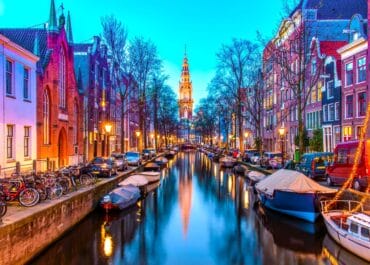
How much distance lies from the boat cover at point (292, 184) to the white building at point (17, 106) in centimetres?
A: 1472

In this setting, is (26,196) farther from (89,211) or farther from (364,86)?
(364,86)

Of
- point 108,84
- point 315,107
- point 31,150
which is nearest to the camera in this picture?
point 31,150

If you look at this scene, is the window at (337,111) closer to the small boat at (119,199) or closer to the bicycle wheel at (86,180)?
the small boat at (119,199)

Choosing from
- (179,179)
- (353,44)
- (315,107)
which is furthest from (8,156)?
(315,107)

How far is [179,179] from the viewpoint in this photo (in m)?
48.2

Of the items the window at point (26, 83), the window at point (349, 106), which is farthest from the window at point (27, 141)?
the window at point (349, 106)

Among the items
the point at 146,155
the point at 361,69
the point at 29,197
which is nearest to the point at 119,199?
the point at 29,197

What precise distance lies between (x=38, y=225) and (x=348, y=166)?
739 inches

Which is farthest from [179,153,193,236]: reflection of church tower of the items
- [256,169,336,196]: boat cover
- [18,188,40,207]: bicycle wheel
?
[18,188,40,207]: bicycle wheel

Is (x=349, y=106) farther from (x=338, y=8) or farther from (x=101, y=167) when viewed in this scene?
(x=101, y=167)

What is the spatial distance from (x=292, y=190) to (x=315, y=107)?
109 feet

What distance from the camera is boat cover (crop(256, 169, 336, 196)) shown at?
23.4 m

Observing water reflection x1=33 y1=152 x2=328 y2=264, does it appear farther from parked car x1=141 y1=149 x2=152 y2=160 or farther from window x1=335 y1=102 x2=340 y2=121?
parked car x1=141 y1=149 x2=152 y2=160

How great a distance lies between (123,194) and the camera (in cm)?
2738
